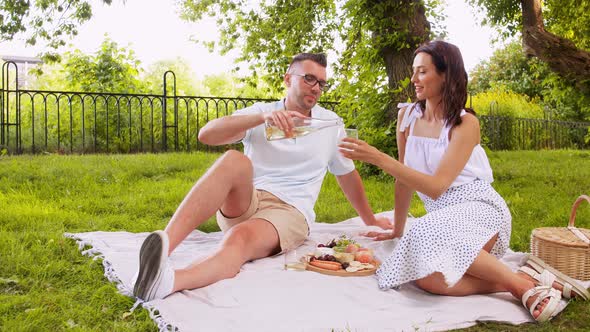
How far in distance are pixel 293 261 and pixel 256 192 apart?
1.51 feet

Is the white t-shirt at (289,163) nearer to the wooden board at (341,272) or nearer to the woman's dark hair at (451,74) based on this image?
the wooden board at (341,272)

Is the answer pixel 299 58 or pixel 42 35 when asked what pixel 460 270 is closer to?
pixel 299 58

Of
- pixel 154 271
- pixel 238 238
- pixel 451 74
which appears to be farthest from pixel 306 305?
Result: pixel 451 74

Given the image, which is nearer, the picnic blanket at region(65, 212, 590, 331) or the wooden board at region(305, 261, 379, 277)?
the picnic blanket at region(65, 212, 590, 331)

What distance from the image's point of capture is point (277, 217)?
3.30 metres

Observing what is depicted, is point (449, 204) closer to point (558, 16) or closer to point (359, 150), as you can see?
point (359, 150)

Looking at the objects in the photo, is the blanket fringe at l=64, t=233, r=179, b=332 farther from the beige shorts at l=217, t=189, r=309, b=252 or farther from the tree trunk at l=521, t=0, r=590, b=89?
the tree trunk at l=521, t=0, r=590, b=89

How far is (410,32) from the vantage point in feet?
22.4

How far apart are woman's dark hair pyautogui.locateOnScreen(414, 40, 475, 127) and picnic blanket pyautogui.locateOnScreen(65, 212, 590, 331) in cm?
94

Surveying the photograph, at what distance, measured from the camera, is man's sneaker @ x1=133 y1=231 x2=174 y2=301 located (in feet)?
8.11

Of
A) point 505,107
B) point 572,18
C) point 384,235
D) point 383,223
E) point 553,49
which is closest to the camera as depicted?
point 384,235

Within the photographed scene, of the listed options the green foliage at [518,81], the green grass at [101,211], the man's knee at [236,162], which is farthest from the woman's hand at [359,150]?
the green foliage at [518,81]

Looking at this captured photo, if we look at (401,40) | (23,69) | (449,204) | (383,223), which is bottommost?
(383,223)

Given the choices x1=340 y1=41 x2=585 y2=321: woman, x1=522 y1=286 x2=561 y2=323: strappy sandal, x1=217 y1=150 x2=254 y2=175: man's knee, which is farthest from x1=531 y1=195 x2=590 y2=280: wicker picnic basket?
x1=217 y1=150 x2=254 y2=175: man's knee
